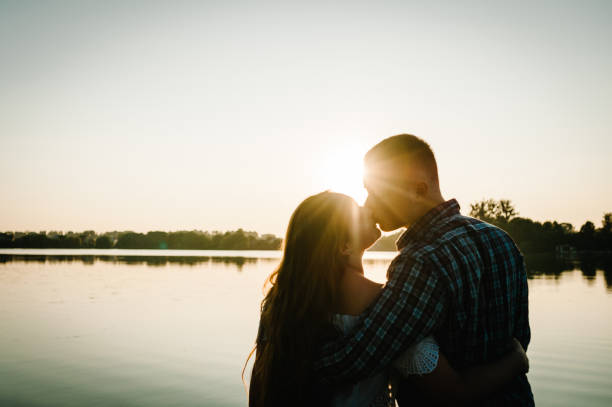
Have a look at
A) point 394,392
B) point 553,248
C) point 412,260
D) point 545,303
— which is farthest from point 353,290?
point 553,248

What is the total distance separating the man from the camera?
1.93 metres

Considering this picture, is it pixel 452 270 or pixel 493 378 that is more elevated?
pixel 452 270

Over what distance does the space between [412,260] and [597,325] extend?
15660 mm

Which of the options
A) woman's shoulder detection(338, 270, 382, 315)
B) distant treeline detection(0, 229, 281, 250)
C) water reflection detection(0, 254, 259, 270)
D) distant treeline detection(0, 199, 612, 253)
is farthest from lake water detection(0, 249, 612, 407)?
distant treeline detection(0, 229, 281, 250)

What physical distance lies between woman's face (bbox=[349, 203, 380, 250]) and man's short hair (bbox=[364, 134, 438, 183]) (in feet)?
1.27

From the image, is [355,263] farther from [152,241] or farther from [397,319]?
[152,241]

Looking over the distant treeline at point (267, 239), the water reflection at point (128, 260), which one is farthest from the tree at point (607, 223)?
the water reflection at point (128, 260)

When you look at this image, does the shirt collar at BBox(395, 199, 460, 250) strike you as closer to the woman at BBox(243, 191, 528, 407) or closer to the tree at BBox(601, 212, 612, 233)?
the woman at BBox(243, 191, 528, 407)

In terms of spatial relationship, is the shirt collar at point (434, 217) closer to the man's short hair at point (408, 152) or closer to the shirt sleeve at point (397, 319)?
the man's short hair at point (408, 152)

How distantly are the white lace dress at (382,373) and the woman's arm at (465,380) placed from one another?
5 cm

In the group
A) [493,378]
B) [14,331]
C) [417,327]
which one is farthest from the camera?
[14,331]

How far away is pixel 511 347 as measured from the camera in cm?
214

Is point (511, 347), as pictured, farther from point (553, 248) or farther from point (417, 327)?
point (553, 248)

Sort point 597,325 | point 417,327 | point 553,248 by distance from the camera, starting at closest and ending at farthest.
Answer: point 417,327 → point 597,325 → point 553,248
